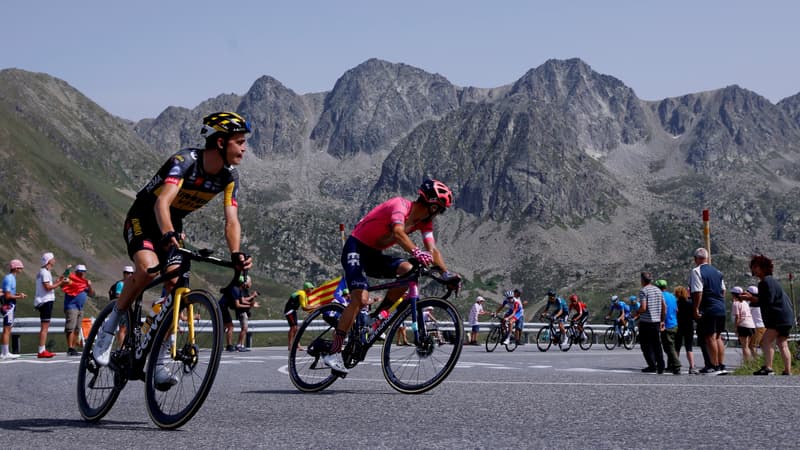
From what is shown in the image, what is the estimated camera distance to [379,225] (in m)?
8.33

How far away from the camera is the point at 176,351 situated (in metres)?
5.67

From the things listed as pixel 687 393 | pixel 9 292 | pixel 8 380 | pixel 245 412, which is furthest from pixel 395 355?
pixel 9 292

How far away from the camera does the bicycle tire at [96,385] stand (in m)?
6.14

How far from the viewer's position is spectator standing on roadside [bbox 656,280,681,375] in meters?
15.5

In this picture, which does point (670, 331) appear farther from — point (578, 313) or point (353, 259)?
point (578, 313)

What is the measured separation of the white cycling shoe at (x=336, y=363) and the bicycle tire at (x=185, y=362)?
286 centimetres

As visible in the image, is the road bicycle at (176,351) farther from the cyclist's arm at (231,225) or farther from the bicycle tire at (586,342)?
the bicycle tire at (586,342)

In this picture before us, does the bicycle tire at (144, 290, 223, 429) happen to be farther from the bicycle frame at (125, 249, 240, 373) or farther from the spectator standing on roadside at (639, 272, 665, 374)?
the spectator standing on roadside at (639, 272, 665, 374)

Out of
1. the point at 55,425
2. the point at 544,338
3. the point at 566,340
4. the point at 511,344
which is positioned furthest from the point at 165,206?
the point at 566,340

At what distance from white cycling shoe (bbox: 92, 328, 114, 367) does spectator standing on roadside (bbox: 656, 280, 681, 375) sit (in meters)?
11.4

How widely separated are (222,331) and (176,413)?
631 mm

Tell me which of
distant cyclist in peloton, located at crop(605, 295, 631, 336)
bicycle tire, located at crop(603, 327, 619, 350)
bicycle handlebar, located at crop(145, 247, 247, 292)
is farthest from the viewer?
bicycle tire, located at crop(603, 327, 619, 350)

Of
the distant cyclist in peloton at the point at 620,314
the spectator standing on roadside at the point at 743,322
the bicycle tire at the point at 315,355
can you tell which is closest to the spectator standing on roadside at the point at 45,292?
the bicycle tire at the point at 315,355

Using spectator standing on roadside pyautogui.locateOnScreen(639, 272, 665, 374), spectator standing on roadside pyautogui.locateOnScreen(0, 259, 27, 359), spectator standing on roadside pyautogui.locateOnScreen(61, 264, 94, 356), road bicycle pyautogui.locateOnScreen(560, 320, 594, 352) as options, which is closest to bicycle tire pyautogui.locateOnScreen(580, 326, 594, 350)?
road bicycle pyautogui.locateOnScreen(560, 320, 594, 352)
